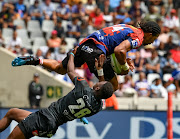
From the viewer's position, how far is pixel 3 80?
15820mm

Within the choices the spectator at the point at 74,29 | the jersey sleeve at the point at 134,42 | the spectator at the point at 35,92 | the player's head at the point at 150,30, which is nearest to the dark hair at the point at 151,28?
the player's head at the point at 150,30

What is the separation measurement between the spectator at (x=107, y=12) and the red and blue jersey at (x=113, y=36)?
903 centimetres

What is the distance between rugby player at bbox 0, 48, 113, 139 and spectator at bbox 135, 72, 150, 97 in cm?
667

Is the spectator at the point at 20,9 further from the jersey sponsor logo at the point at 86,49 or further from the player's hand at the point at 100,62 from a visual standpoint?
the player's hand at the point at 100,62

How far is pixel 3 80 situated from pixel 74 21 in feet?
11.3

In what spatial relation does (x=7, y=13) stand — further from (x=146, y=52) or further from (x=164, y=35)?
(x=164, y=35)

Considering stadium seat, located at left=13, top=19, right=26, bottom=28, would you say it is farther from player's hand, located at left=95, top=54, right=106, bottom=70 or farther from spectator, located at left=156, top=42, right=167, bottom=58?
player's hand, located at left=95, top=54, right=106, bottom=70

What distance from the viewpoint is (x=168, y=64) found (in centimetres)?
1612

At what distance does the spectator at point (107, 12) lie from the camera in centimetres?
1795

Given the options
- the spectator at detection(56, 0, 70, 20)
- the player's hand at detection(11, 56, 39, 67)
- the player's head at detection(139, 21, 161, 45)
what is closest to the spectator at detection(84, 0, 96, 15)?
the spectator at detection(56, 0, 70, 20)

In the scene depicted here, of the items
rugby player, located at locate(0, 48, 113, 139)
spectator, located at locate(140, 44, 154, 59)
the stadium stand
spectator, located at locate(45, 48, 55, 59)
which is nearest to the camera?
rugby player, located at locate(0, 48, 113, 139)

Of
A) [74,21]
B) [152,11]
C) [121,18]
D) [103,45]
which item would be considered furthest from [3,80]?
[103,45]

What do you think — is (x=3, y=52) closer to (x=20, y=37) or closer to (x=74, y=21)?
(x=20, y=37)

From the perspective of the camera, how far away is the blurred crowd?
1554 centimetres
